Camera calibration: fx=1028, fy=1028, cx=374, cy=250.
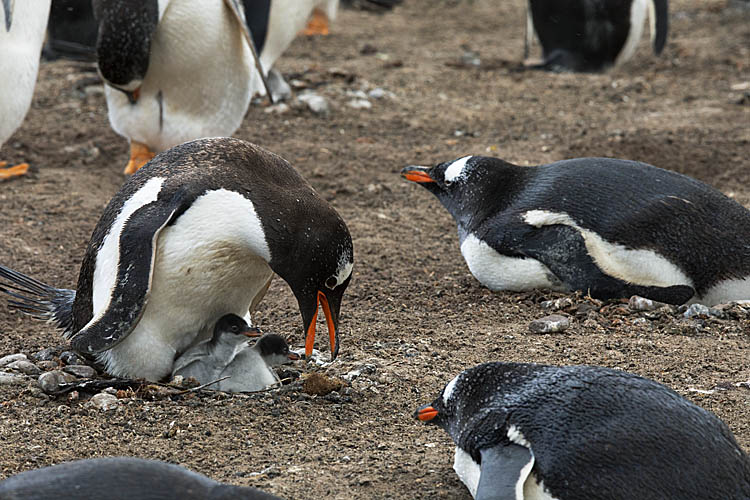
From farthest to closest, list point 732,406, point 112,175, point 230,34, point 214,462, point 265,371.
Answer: point 112,175
point 230,34
point 265,371
point 732,406
point 214,462

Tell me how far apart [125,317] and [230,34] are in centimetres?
264

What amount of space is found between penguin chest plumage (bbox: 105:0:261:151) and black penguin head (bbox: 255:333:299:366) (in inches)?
94.6

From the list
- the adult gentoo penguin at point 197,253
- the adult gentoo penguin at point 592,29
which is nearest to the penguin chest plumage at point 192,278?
the adult gentoo penguin at point 197,253

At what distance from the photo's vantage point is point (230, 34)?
5.17 meters

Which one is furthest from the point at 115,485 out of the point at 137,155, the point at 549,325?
the point at 137,155

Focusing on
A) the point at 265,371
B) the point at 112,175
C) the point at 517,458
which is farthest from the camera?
the point at 112,175

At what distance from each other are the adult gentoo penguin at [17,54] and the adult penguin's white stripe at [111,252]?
1736 mm

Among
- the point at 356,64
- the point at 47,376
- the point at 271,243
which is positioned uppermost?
the point at 271,243

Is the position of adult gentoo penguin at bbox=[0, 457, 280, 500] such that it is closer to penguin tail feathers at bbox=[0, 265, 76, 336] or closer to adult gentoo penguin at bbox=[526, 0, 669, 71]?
penguin tail feathers at bbox=[0, 265, 76, 336]

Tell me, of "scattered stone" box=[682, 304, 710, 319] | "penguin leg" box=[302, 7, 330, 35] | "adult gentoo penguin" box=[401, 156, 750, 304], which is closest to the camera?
"scattered stone" box=[682, 304, 710, 319]

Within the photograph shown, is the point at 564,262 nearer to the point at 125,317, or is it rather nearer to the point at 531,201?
the point at 531,201

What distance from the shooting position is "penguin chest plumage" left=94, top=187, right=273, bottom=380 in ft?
9.48

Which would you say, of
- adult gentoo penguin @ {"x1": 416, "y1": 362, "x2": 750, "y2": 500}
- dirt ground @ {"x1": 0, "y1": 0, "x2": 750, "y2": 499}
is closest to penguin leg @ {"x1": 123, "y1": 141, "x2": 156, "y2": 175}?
dirt ground @ {"x1": 0, "y1": 0, "x2": 750, "y2": 499}

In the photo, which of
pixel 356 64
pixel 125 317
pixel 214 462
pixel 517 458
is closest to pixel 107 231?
pixel 125 317
